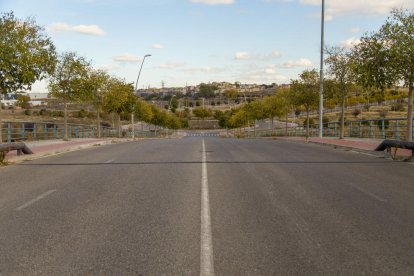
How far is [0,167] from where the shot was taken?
15625 millimetres

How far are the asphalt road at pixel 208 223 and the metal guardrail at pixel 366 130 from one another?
44.8 feet

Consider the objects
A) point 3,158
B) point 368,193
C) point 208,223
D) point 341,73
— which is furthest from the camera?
point 341,73

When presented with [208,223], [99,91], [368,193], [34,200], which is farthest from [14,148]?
[99,91]

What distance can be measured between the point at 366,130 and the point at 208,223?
114ft

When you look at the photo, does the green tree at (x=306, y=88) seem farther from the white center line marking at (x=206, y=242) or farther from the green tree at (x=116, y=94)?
the white center line marking at (x=206, y=242)

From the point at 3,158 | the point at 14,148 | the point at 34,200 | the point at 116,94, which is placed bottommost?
the point at 34,200

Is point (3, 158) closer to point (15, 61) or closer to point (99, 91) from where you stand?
point (15, 61)

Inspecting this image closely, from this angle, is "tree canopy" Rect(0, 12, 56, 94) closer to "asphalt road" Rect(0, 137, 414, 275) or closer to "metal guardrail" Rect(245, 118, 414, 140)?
"asphalt road" Rect(0, 137, 414, 275)

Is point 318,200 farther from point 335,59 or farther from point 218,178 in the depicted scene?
point 335,59

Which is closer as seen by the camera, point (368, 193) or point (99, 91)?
point (368, 193)

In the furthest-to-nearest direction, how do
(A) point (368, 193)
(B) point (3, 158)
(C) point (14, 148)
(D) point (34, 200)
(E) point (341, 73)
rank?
1. (E) point (341, 73)
2. (C) point (14, 148)
3. (B) point (3, 158)
4. (A) point (368, 193)
5. (D) point (34, 200)

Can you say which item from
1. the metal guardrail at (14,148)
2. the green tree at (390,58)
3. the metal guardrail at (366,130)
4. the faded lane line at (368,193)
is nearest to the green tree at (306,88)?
the metal guardrail at (366,130)

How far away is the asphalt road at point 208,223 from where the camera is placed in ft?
17.2

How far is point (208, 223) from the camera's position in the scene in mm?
7133
